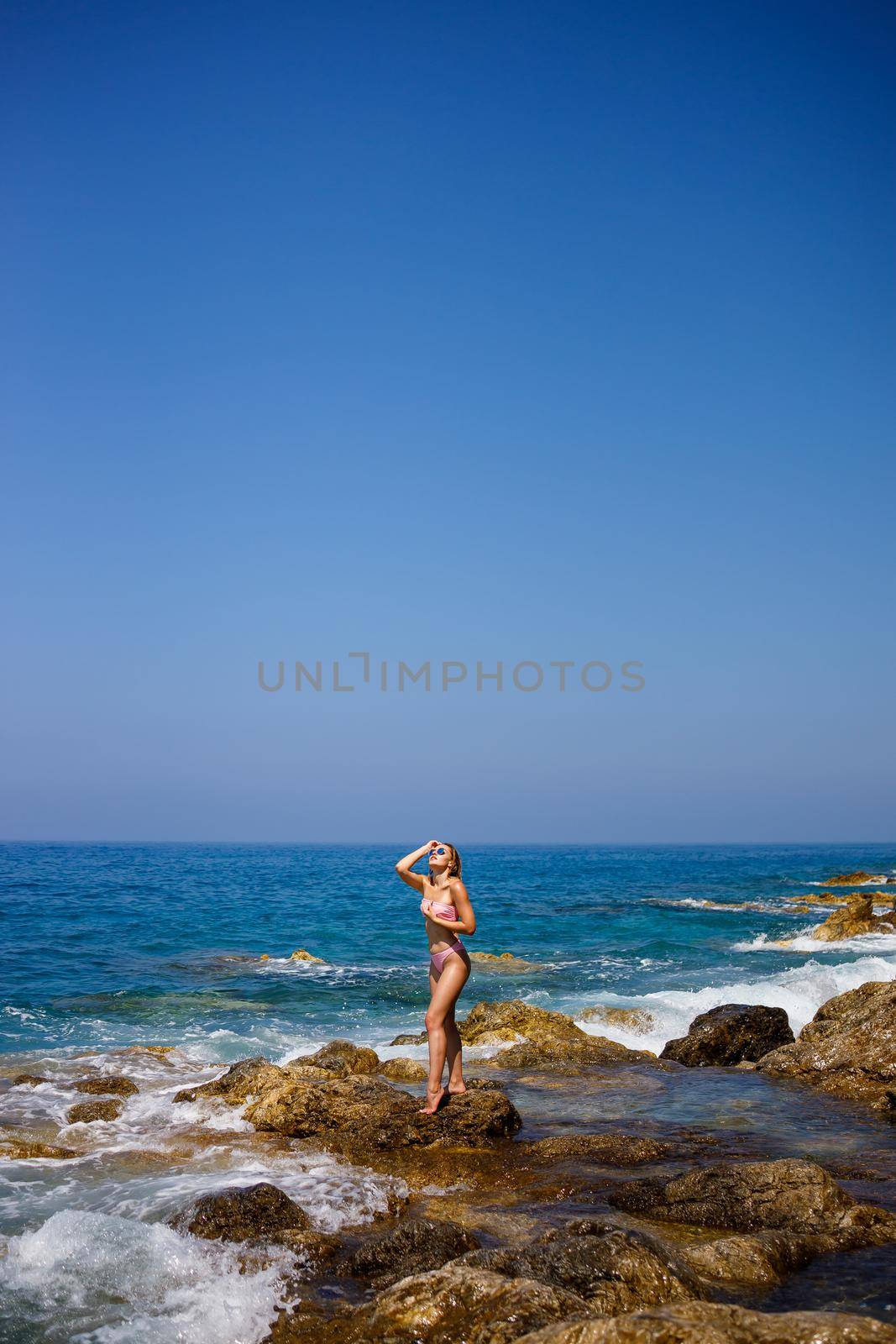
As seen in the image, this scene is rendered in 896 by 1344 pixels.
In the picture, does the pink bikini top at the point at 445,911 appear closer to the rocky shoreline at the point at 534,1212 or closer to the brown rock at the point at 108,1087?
the rocky shoreline at the point at 534,1212

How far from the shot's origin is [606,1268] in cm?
506

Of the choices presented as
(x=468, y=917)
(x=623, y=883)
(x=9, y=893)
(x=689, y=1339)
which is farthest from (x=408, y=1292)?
(x=623, y=883)

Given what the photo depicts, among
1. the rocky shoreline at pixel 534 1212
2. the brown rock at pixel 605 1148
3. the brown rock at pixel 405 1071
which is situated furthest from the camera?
the brown rock at pixel 405 1071

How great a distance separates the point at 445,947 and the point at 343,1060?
316 centimetres

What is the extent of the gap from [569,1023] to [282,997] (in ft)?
26.3

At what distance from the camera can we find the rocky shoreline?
4723mm

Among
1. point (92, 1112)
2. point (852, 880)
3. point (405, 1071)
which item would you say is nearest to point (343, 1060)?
point (405, 1071)

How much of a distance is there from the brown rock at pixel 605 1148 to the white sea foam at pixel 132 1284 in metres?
3.07

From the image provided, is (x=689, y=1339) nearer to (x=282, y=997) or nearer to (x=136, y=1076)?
(x=136, y=1076)

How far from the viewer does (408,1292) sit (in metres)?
5.06

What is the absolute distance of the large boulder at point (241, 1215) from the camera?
21.0ft

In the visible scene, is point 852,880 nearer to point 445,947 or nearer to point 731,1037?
point 731,1037

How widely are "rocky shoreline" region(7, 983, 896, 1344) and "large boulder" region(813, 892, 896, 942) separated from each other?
21504 millimetres

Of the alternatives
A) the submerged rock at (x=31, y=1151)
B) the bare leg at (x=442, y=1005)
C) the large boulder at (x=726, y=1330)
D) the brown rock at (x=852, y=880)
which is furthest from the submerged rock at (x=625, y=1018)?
the brown rock at (x=852, y=880)
